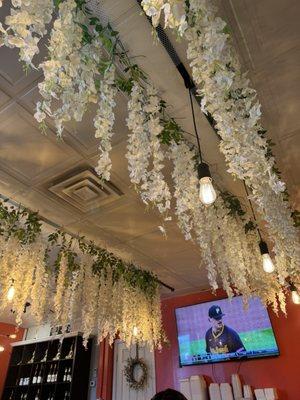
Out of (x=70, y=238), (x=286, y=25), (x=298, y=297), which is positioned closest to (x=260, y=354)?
(x=298, y=297)

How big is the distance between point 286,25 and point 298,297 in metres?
3.97

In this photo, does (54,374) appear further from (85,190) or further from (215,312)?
(85,190)

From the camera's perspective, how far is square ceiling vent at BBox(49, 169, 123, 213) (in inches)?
116

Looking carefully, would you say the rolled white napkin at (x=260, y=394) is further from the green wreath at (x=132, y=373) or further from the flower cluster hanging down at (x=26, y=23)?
the flower cluster hanging down at (x=26, y=23)

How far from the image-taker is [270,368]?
485 cm

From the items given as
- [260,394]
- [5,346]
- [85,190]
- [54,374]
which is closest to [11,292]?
[85,190]

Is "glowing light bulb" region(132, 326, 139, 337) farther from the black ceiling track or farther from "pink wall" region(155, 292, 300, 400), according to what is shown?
the black ceiling track

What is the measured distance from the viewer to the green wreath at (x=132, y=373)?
6.07 m

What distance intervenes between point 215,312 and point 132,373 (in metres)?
2.34

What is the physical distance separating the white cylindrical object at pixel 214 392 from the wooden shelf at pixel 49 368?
312 cm

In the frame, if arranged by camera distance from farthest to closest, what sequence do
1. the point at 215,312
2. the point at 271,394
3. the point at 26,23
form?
1. the point at 215,312
2. the point at 271,394
3. the point at 26,23

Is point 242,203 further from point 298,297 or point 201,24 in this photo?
point 201,24

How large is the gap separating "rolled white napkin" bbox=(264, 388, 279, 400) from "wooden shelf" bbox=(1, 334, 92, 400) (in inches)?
159

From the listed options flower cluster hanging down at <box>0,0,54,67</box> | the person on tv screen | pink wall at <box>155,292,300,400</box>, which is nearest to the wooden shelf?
pink wall at <box>155,292,300,400</box>
